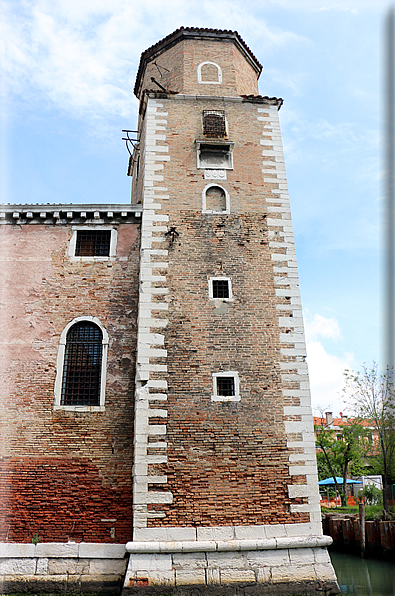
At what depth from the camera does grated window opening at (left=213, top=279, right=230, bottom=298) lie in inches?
494

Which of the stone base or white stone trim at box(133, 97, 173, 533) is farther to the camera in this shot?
white stone trim at box(133, 97, 173, 533)

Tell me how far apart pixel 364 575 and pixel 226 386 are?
795cm

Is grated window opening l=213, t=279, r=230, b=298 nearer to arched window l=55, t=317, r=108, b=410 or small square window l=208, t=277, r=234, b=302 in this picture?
small square window l=208, t=277, r=234, b=302

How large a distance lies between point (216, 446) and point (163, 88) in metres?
12.5

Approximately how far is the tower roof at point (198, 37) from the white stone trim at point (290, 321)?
3707mm

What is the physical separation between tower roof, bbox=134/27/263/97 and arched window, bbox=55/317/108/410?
1133cm

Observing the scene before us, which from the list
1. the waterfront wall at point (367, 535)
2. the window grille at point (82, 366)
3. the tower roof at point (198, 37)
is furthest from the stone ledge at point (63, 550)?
the tower roof at point (198, 37)

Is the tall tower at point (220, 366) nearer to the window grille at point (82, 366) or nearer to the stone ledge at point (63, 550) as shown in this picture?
the stone ledge at point (63, 550)

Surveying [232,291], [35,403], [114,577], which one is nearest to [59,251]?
[35,403]

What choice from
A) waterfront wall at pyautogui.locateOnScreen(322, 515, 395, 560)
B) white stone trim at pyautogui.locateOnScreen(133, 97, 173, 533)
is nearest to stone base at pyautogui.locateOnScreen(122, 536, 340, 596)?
white stone trim at pyautogui.locateOnScreen(133, 97, 173, 533)

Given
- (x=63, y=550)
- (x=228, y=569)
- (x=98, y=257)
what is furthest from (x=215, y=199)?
(x=63, y=550)

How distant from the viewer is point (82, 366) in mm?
12477

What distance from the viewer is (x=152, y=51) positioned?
17812 mm

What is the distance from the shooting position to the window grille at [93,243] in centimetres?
1395
